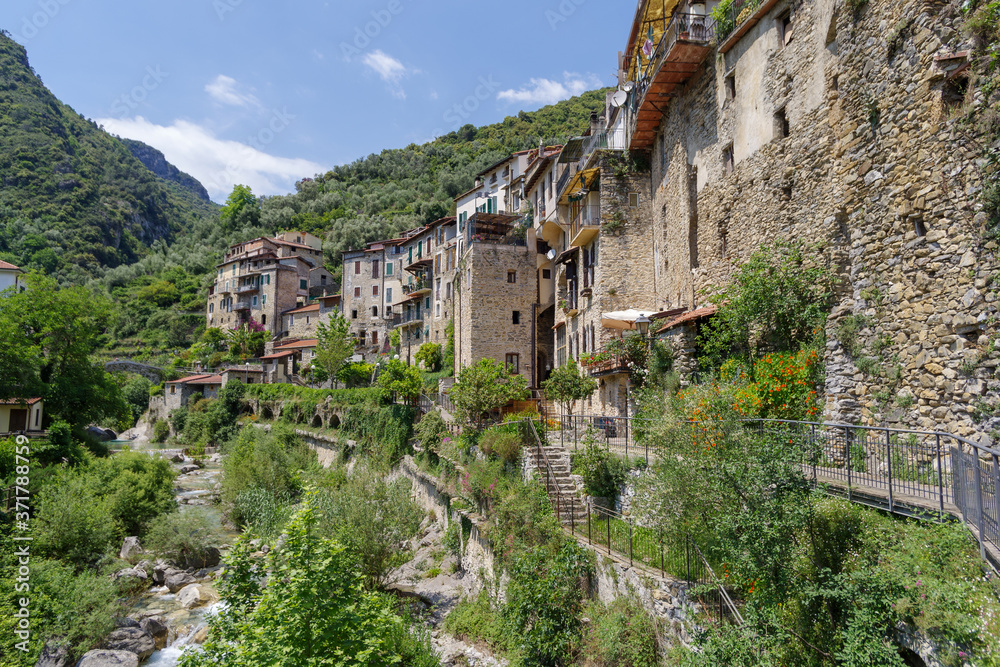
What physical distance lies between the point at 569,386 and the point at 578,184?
10625 mm


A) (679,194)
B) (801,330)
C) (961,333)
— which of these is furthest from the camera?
(679,194)

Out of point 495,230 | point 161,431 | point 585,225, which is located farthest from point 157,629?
point 161,431

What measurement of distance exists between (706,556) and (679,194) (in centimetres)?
1607

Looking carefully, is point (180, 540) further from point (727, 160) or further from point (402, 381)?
point (727, 160)

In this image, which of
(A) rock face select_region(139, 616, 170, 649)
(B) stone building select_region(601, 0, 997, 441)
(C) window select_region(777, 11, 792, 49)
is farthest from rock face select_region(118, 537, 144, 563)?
(C) window select_region(777, 11, 792, 49)

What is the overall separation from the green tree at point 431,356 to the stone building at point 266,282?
3502 cm

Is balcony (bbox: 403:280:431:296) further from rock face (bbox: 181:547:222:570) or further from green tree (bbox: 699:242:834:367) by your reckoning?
green tree (bbox: 699:242:834:367)

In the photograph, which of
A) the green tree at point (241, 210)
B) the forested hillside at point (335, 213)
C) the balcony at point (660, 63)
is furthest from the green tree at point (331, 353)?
the green tree at point (241, 210)

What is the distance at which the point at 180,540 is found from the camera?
74.6ft

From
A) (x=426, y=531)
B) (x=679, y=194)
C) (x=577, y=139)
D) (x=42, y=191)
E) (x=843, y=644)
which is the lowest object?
(x=426, y=531)

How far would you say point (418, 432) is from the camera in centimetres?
2977

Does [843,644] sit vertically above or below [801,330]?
below

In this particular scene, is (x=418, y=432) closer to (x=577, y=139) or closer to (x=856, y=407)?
(x=577, y=139)

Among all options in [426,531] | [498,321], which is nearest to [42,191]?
[498,321]
